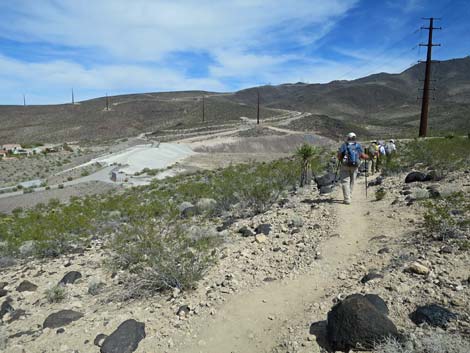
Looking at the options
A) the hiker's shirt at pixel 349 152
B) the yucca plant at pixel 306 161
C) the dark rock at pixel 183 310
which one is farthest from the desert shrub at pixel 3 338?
the yucca plant at pixel 306 161

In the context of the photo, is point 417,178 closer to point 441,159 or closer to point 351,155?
point 351,155

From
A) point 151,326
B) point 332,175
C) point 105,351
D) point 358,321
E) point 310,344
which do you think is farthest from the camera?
point 332,175

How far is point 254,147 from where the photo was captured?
46000 mm

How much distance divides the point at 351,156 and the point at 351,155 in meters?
0.03

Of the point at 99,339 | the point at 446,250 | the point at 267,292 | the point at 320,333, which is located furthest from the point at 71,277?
the point at 446,250

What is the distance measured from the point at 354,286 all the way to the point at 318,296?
0.52 metres

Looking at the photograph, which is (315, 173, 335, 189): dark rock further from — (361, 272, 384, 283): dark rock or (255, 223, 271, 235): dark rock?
(361, 272, 384, 283): dark rock

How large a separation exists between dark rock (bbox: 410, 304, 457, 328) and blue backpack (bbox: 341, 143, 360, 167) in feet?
17.1

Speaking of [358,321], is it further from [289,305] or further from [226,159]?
[226,159]

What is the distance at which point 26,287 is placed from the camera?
6816 mm

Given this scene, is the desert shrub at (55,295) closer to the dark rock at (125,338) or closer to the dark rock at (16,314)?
the dark rock at (16,314)

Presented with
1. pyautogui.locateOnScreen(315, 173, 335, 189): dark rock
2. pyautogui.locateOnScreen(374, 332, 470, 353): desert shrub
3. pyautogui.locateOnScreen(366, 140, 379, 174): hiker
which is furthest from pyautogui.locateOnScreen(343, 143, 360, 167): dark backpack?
pyautogui.locateOnScreen(374, 332, 470, 353): desert shrub

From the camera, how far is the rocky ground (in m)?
4.22

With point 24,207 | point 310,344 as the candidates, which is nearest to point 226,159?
point 24,207
